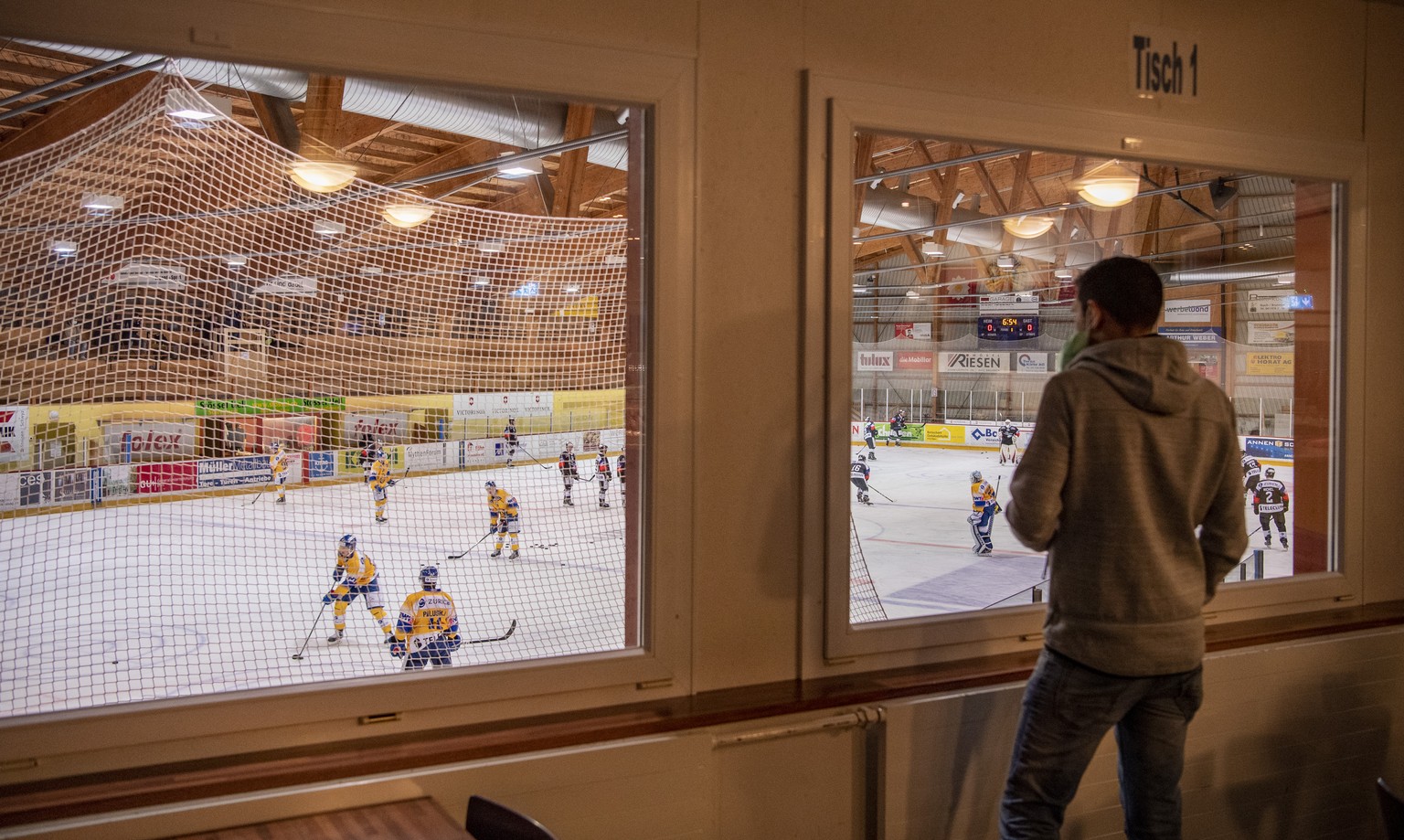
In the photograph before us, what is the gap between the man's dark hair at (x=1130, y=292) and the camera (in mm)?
1821

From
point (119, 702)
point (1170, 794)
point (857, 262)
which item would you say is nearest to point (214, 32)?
point (119, 702)

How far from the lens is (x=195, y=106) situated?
1.93m

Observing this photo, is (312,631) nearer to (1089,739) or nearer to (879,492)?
(879,492)

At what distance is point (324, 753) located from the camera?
1.90 meters

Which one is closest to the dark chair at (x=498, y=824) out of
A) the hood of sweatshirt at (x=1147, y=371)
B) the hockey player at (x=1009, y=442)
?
the hood of sweatshirt at (x=1147, y=371)

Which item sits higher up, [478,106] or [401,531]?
[478,106]

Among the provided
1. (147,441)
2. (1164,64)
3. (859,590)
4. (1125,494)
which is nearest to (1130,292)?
(1125,494)

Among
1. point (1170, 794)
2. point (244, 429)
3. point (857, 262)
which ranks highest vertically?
point (857, 262)

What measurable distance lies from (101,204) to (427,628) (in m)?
1.02

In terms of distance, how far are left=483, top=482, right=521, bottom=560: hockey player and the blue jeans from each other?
1131mm

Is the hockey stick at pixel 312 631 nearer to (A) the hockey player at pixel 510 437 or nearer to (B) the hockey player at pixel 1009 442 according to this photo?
(A) the hockey player at pixel 510 437

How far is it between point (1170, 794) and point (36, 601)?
6.87ft

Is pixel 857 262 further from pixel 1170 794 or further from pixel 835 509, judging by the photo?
pixel 1170 794

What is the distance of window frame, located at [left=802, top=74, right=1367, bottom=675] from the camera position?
236 centimetres
